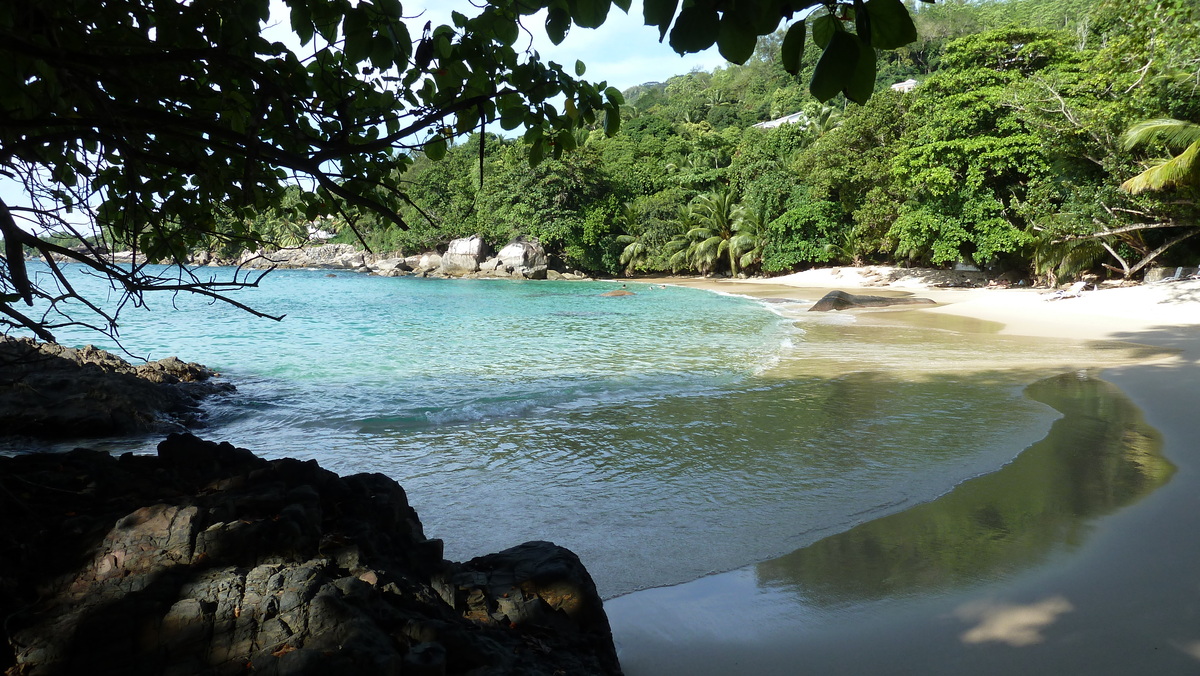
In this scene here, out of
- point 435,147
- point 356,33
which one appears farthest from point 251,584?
point 356,33

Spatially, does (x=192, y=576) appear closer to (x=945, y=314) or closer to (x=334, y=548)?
(x=334, y=548)

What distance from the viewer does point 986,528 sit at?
Answer: 4.28m

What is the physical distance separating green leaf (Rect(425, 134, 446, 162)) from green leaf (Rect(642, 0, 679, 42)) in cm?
130

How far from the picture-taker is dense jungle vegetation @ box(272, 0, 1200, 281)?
1562 cm

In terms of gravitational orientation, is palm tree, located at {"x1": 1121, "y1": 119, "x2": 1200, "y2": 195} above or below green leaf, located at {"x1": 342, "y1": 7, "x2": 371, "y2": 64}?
above

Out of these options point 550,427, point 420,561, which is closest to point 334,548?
point 420,561

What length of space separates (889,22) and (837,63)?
99 mm

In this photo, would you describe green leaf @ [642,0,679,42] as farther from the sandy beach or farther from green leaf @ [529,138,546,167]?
the sandy beach

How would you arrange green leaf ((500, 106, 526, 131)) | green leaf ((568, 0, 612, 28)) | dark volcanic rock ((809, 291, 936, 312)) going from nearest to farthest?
1. green leaf ((568, 0, 612, 28))
2. green leaf ((500, 106, 526, 131))
3. dark volcanic rock ((809, 291, 936, 312))

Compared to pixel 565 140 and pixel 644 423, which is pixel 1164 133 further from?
pixel 565 140

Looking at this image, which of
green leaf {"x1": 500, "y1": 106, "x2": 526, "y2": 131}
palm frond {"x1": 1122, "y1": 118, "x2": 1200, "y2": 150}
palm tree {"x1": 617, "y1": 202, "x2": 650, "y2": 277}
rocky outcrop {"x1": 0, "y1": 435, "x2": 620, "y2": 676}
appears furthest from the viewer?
palm tree {"x1": 617, "y1": 202, "x2": 650, "y2": 277}

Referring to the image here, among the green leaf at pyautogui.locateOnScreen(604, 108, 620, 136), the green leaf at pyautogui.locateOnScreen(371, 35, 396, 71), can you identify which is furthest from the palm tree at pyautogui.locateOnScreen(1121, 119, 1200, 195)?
the green leaf at pyautogui.locateOnScreen(371, 35, 396, 71)

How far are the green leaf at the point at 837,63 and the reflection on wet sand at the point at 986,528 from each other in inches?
114

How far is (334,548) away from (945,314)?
1809cm
